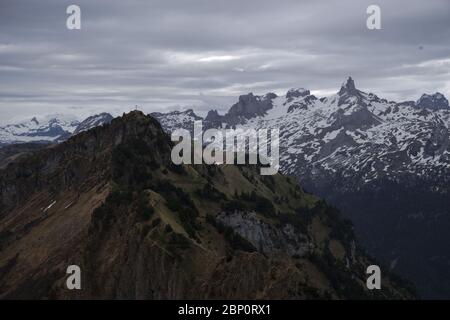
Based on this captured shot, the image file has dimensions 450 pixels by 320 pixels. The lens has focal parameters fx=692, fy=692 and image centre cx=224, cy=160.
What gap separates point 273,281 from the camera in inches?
4008

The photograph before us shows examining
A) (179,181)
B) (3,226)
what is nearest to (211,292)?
(179,181)

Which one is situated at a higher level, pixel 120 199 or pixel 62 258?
pixel 120 199

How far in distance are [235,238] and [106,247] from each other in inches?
1515

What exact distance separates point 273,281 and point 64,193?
10721 cm

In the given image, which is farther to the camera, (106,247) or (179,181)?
(179,181)
